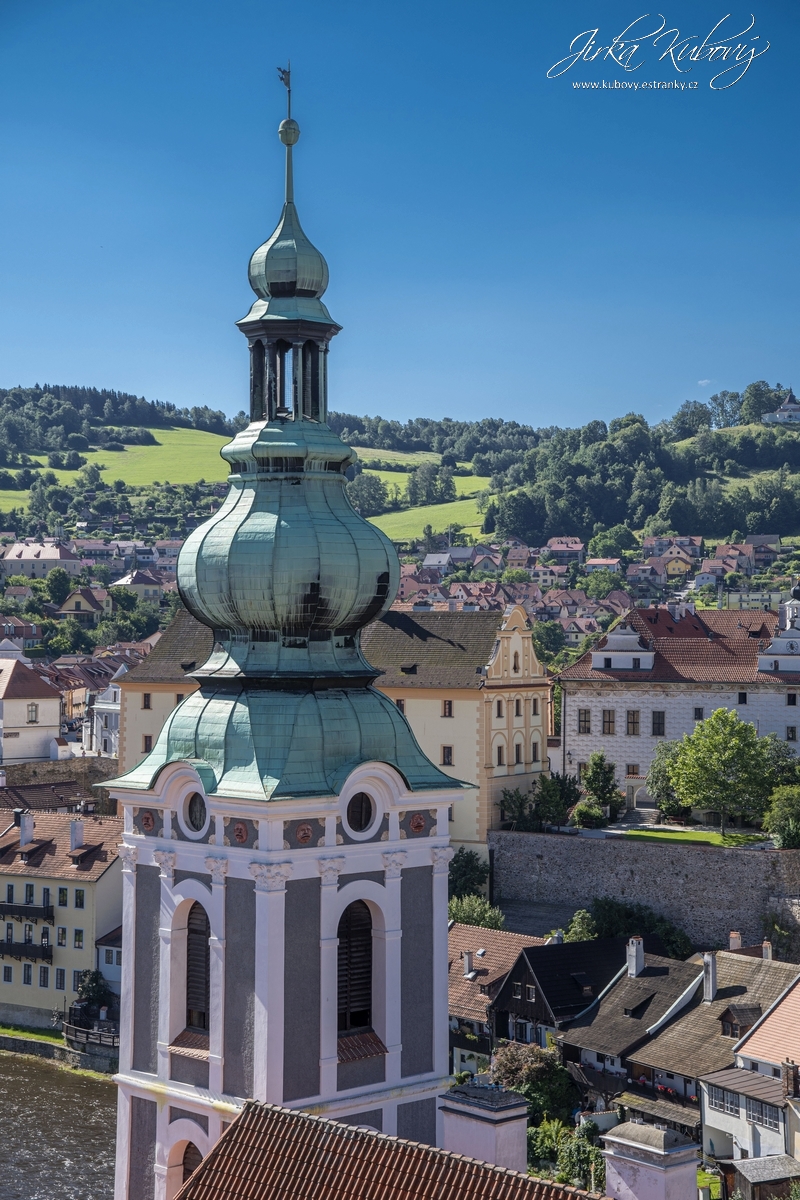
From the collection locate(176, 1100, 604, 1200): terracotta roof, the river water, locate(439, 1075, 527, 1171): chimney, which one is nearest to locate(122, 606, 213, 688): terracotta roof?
the river water

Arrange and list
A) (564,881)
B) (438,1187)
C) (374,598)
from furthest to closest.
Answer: (564,881) < (374,598) < (438,1187)

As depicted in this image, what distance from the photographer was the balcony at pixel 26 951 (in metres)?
58.8

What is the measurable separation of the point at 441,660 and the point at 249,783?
1815 inches

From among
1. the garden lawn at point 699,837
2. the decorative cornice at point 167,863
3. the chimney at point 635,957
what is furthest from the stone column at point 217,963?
the garden lawn at point 699,837

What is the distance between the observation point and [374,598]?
55.9 ft

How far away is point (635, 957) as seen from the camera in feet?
162

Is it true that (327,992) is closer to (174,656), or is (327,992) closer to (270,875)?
(270,875)

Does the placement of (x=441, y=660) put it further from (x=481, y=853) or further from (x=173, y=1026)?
(x=173, y=1026)

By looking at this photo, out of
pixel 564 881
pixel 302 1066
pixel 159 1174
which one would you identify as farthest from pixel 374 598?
pixel 564 881

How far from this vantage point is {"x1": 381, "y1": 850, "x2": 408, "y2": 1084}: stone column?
54.3 ft

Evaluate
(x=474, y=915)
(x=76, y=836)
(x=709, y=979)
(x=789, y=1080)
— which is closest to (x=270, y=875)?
(x=789, y=1080)

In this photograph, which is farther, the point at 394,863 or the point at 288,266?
the point at 288,266

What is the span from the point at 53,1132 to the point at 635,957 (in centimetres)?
1618

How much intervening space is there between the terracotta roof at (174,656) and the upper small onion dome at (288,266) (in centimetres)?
4914
